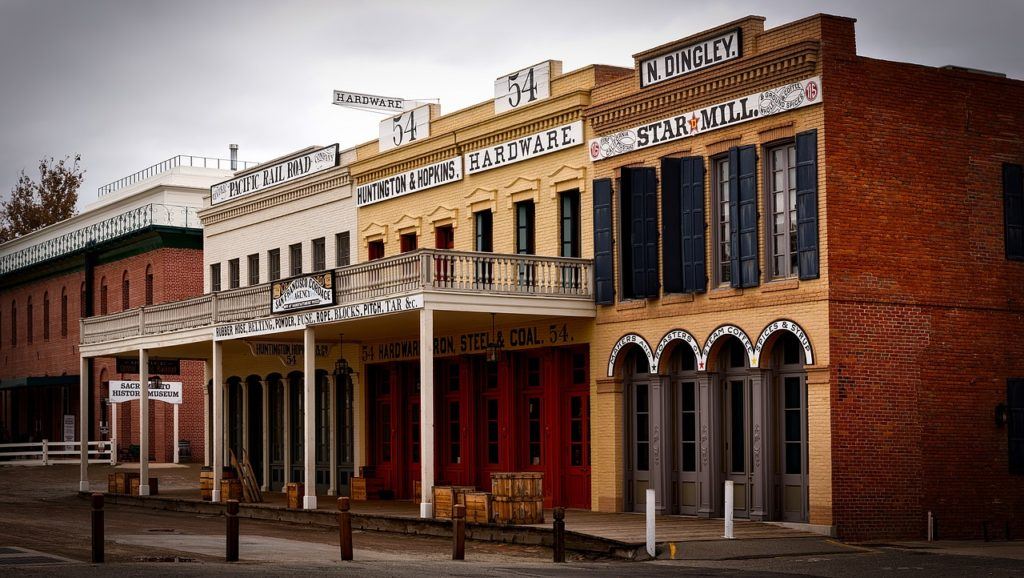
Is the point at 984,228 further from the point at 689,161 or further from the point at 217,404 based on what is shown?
the point at 217,404

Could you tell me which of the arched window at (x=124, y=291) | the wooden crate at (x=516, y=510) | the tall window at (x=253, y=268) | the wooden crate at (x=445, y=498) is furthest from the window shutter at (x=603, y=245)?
the arched window at (x=124, y=291)

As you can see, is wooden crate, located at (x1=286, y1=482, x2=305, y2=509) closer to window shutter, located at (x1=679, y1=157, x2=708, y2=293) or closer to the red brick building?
window shutter, located at (x1=679, y1=157, x2=708, y2=293)

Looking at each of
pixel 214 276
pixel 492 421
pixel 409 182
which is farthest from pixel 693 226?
pixel 214 276

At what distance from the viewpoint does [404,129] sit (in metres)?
33.8

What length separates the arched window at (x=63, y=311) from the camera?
56.7 metres

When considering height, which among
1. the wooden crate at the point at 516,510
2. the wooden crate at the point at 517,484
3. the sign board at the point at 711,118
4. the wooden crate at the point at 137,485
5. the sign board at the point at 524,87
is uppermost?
the sign board at the point at 524,87

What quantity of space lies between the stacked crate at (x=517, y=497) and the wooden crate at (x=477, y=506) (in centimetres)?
30

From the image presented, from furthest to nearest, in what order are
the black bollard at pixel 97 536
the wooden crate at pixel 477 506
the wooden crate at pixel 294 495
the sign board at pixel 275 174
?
1. the sign board at pixel 275 174
2. the wooden crate at pixel 294 495
3. the wooden crate at pixel 477 506
4. the black bollard at pixel 97 536

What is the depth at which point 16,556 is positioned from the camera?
18.9 metres

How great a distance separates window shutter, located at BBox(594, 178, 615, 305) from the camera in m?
27.5

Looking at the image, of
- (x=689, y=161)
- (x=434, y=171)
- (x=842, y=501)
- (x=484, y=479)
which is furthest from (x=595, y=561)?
(x=434, y=171)

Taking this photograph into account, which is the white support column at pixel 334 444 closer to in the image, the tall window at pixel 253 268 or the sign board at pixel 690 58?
the tall window at pixel 253 268

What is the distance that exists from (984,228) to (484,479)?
11.6 m

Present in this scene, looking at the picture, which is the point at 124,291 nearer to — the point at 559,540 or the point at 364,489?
the point at 364,489
